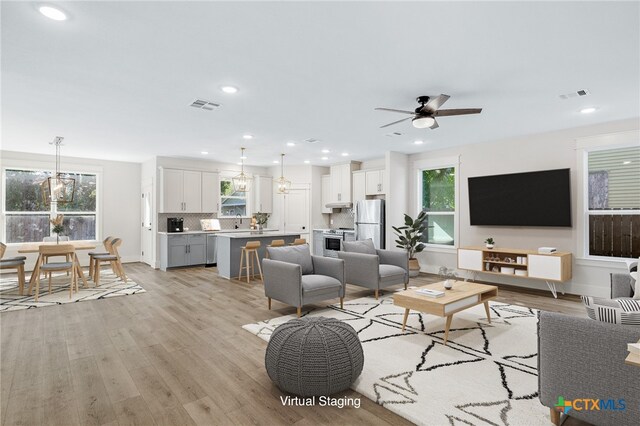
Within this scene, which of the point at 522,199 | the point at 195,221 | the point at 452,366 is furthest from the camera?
the point at 195,221

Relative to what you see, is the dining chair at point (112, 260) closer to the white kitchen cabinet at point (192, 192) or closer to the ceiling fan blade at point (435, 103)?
the white kitchen cabinet at point (192, 192)

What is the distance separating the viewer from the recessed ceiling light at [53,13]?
2.26 metres

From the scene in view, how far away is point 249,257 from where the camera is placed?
6.96 metres

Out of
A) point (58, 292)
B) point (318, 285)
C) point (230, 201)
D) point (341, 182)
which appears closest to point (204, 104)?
point (318, 285)

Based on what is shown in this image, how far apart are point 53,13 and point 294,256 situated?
3422 millimetres

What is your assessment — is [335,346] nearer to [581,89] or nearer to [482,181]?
[581,89]

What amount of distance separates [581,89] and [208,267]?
771 centimetres

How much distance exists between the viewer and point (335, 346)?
2.49 m

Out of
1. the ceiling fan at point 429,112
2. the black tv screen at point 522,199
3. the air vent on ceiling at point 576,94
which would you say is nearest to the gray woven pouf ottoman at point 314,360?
the ceiling fan at point 429,112

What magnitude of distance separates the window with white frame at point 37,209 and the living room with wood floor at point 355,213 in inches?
1.7

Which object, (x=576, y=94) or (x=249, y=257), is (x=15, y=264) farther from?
(x=576, y=94)

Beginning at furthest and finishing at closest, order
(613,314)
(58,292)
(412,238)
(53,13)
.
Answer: (412,238) → (58,292) → (53,13) → (613,314)

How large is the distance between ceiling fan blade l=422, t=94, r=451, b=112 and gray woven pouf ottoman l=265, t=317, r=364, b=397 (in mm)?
2438
